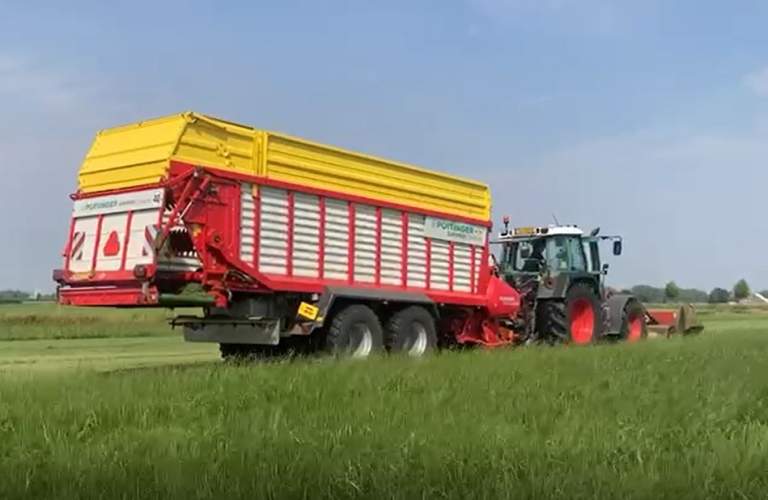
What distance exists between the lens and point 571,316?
64.4ft

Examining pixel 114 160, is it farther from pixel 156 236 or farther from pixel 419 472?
pixel 419 472

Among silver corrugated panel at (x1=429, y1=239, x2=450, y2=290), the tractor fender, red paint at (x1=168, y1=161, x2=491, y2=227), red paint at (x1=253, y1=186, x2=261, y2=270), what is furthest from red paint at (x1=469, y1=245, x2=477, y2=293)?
red paint at (x1=253, y1=186, x2=261, y2=270)

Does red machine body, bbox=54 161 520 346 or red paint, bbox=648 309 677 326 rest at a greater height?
red machine body, bbox=54 161 520 346

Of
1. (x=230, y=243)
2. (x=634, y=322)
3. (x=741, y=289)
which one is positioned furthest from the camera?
(x=741, y=289)

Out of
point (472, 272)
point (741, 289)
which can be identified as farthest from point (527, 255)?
point (741, 289)

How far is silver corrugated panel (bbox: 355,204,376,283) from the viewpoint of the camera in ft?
48.2

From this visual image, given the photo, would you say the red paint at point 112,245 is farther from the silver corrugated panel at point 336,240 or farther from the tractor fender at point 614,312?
the tractor fender at point 614,312

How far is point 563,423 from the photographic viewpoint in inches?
→ 289

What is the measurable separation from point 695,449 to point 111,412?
4413mm

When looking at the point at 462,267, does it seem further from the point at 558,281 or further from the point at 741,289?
the point at 741,289

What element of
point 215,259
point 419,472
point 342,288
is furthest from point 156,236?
point 419,472

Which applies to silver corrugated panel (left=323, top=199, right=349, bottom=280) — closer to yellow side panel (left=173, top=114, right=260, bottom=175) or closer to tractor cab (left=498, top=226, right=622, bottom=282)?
yellow side panel (left=173, top=114, right=260, bottom=175)

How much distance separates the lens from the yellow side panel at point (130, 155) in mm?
12547

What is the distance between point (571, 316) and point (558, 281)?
3.31 feet
